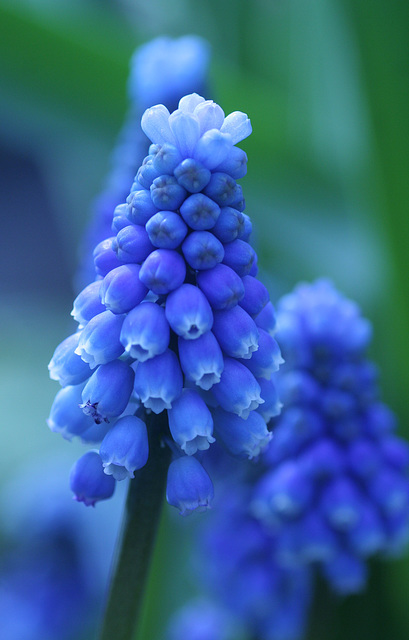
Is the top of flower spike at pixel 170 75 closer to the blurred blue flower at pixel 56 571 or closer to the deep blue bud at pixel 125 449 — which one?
the deep blue bud at pixel 125 449

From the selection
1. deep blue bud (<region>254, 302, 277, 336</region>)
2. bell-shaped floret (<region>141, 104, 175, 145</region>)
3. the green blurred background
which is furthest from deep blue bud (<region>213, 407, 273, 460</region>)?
the green blurred background

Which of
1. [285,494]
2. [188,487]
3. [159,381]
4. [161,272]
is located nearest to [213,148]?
[161,272]

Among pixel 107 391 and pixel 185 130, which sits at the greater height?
pixel 185 130

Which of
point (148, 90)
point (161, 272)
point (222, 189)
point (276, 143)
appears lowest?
point (161, 272)

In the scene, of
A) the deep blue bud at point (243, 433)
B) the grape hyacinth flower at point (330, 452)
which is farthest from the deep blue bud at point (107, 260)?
the grape hyacinth flower at point (330, 452)

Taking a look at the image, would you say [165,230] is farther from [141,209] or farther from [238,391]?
[238,391]

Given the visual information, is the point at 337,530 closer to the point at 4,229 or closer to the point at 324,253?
the point at 324,253
